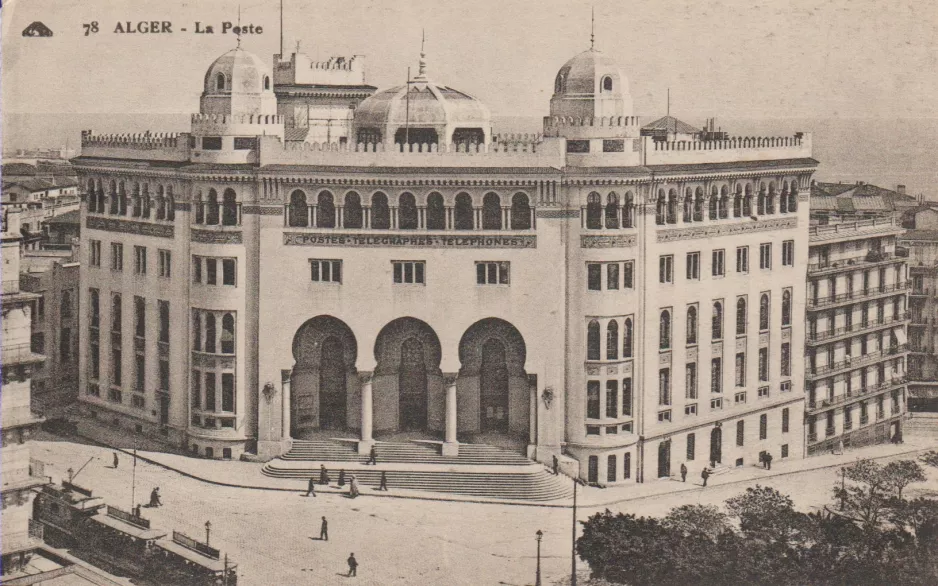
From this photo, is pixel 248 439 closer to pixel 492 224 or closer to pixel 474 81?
pixel 492 224

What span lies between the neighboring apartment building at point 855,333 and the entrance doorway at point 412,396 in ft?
75.1

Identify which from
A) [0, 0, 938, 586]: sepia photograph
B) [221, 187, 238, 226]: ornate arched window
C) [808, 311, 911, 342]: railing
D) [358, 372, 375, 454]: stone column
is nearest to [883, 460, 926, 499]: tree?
[0, 0, 938, 586]: sepia photograph

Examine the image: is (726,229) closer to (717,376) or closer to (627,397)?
(717,376)

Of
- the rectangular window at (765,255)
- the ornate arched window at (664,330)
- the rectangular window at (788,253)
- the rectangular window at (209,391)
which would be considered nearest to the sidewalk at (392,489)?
the rectangular window at (209,391)

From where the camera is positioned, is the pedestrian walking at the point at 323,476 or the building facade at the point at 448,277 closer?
the pedestrian walking at the point at 323,476

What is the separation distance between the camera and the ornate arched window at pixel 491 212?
66.2 m

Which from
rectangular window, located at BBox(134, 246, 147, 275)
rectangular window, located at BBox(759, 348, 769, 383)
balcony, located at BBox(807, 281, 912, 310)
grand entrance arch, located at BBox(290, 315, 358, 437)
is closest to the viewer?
grand entrance arch, located at BBox(290, 315, 358, 437)

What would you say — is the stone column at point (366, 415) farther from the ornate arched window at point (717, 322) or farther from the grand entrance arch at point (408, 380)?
the ornate arched window at point (717, 322)

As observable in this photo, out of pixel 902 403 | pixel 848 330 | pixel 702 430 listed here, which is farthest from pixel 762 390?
pixel 902 403

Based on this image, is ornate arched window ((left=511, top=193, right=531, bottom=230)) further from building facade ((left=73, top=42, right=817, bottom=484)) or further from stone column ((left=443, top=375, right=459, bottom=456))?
stone column ((left=443, top=375, right=459, bottom=456))

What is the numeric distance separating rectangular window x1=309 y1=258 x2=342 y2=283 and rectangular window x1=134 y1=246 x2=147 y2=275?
400 inches

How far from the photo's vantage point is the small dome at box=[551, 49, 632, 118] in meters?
67.2

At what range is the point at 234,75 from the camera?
68938mm

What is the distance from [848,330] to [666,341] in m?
18.7
